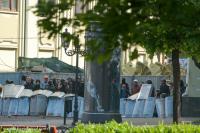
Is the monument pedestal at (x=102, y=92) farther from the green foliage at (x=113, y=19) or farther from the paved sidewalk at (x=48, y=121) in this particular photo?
the green foliage at (x=113, y=19)

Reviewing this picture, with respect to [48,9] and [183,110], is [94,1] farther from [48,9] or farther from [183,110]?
[183,110]

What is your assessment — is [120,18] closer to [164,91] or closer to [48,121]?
[48,121]

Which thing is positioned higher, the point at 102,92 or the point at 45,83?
the point at 102,92

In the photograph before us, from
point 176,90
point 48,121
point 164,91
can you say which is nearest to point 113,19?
point 176,90

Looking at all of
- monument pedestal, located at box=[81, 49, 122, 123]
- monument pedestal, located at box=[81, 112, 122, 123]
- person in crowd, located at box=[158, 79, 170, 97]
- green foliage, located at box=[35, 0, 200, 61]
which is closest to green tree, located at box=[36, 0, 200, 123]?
green foliage, located at box=[35, 0, 200, 61]

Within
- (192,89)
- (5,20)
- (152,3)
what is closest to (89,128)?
(152,3)

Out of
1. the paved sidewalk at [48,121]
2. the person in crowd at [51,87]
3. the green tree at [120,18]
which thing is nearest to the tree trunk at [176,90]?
the paved sidewalk at [48,121]

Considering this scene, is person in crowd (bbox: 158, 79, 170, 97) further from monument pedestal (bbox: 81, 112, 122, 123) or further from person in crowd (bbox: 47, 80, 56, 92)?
monument pedestal (bbox: 81, 112, 122, 123)

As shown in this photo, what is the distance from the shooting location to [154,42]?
1983cm

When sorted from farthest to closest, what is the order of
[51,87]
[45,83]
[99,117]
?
[45,83] → [51,87] → [99,117]

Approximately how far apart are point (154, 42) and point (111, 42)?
14.8 metres

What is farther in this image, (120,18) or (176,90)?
(176,90)

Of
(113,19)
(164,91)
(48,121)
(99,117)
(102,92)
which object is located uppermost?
(113,19)

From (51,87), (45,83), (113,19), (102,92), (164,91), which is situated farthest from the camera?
(45,83)
